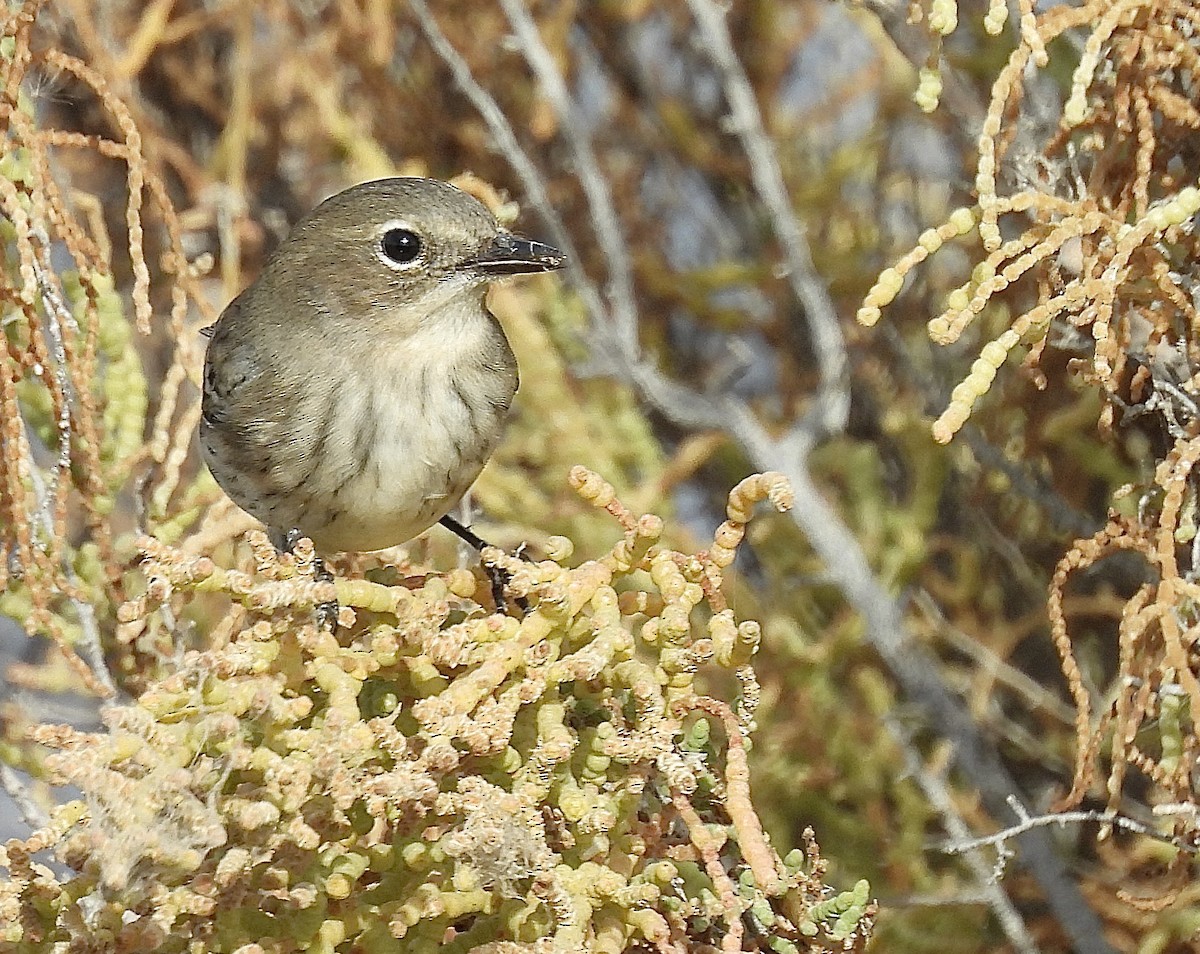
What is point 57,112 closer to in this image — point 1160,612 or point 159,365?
point 159,365

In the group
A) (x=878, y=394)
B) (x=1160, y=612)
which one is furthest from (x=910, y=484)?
(x=1160, y=612)

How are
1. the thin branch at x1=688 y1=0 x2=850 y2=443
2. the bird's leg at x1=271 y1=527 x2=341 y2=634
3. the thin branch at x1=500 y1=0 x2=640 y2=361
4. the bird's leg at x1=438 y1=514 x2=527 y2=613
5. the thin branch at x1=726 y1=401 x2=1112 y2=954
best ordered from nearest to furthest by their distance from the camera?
the bird's leg at x1=271 y1=527 x2=341 y2=634 → the bird's leg at x1=438 y1=514 x2=527 y2=613 → the thin branch at x1=726 y1=401 x2=1112 y2=954 → the thin branch at x1=688 y1=0 x2=850 y2=443 → the thin branch at x1=500 y1=0 x2=640 y2=361

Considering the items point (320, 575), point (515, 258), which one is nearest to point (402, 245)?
point (515, 258)

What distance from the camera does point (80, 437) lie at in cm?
152

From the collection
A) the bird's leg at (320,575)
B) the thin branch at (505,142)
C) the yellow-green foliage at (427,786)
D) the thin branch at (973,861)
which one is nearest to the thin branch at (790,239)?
the thin branch at (505,142)

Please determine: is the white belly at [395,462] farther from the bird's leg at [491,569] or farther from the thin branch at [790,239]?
the thin branch at [790,239]

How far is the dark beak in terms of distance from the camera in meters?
1.72

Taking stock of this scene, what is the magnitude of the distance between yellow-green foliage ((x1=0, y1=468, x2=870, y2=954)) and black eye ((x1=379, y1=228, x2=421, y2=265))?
739 millimetres

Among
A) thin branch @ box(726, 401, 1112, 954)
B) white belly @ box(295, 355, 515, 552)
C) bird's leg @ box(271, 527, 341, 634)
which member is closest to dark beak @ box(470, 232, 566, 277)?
white belly @ box(295, 355, 515, 552)

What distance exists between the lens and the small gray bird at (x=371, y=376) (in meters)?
1.76

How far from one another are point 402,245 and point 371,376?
6.4 inches

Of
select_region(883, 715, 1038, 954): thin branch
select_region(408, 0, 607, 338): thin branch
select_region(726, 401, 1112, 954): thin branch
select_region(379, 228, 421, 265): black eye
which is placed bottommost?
select_region(883, 715, 1038, 954): thin branch

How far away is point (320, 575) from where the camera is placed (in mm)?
1569

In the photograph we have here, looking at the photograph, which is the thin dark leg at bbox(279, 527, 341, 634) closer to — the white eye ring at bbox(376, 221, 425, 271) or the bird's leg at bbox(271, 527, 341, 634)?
the bird's leg at bbox(271, 527, 341, 634)
